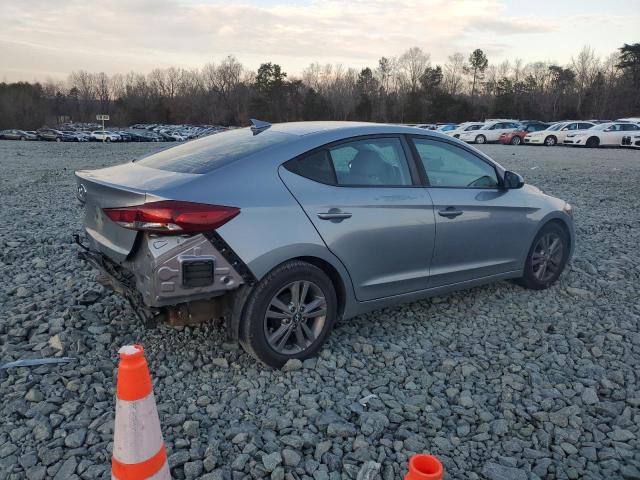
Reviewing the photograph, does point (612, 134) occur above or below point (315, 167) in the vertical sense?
above

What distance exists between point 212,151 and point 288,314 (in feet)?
4.27

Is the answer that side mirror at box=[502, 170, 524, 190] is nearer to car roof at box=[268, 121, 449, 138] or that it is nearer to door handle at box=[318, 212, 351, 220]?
car roof at box=[268, 121, 449, 138]

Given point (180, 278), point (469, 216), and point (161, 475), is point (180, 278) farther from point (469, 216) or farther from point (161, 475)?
point (469, 216)

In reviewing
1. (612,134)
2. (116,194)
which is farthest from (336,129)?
(612,134)

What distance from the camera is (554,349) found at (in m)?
4.17

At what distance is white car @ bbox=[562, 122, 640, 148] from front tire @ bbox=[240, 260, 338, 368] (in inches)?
1273

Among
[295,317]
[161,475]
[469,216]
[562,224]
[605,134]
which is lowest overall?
[161,475]

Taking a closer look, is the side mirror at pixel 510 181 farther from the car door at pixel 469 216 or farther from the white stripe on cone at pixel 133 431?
the white stripe on cone at pixel 133 431

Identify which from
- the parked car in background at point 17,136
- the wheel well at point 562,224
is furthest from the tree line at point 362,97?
the wheel well at point 562,224

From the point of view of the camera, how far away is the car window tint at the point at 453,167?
4.43m

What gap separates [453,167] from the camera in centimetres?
463

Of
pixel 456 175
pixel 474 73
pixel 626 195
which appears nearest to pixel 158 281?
pixel 456 175

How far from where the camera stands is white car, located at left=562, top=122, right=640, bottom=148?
3083 centimetres

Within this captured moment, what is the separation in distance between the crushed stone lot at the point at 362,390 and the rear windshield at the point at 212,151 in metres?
1.30
